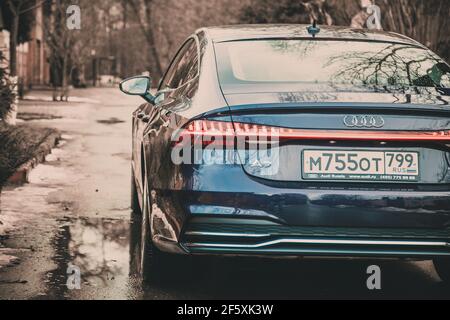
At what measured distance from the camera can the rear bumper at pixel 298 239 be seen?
4.95 meters

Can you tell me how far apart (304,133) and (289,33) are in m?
1.29

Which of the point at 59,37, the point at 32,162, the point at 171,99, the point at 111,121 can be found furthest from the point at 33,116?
the point at 59,37

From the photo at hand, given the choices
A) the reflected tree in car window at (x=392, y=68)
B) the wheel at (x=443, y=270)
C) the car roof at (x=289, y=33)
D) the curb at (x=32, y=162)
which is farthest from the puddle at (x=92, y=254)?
the wheel at (x=443, y=270)

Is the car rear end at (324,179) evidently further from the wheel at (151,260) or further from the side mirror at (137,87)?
the side mirror at (137,87)

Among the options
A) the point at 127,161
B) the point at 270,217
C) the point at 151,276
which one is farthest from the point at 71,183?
the point at 270,217

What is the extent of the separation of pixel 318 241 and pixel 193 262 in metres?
1.62

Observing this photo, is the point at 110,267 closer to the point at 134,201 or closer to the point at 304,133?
the point at 304,133

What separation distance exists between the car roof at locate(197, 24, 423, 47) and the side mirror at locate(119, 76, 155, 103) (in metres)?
0.55

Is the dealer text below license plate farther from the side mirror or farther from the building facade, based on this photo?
the building facade

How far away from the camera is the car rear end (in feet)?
16.2

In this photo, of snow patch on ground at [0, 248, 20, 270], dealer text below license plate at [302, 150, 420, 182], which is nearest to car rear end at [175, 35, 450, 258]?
dealer text below license plate at [302, 150, 420, 182]

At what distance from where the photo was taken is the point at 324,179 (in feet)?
16.3

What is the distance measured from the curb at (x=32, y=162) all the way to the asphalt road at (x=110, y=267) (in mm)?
169
